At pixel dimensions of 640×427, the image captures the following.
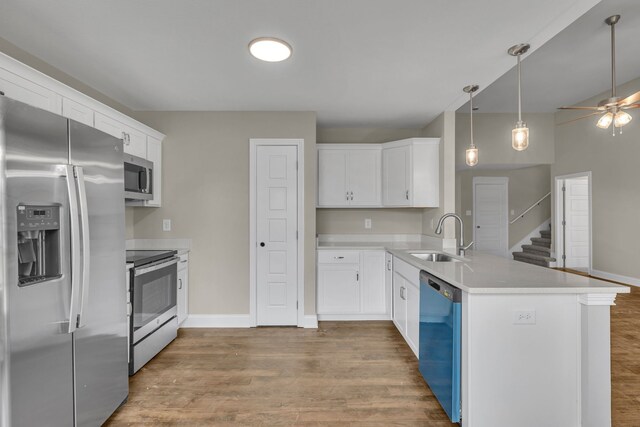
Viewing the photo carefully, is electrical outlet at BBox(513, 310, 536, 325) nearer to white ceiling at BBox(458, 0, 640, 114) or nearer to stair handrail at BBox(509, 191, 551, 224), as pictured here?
white ceiling at BBox(458, 0, 640, 114)

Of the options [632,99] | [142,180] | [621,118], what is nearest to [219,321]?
[142,180]

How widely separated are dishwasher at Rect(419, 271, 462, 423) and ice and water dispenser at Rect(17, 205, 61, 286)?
2.06 meters

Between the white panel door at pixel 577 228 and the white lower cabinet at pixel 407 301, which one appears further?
the white panel door at pixel 577 228

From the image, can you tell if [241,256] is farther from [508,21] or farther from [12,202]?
[508,21]

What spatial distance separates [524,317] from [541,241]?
640 cm

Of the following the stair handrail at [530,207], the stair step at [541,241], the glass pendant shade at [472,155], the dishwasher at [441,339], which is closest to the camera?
the dishwasher at [441,339]

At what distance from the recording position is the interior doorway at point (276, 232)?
11.3 feet

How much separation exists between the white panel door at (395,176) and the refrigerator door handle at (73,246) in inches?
124

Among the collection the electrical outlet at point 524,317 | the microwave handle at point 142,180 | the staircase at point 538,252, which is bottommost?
the staircase at point 538,252

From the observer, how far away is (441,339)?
1909 millimetres

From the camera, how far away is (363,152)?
394cm

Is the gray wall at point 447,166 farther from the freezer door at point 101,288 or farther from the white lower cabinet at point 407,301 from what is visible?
the freezer door at point 101,288

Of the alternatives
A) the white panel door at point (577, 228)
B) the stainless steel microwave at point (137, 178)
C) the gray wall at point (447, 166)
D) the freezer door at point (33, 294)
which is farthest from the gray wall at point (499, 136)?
the freezer door at point (33, 294)

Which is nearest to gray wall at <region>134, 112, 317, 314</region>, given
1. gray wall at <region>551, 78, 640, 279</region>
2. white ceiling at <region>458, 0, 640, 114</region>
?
white ceiling at <region>458, 0, 640, 114</region>
